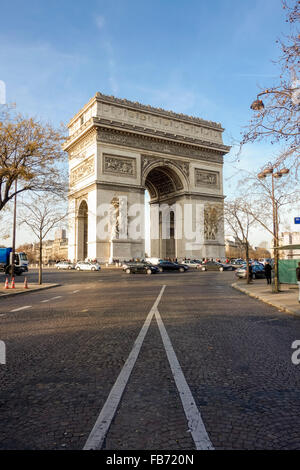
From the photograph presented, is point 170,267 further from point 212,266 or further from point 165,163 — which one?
point 165,163

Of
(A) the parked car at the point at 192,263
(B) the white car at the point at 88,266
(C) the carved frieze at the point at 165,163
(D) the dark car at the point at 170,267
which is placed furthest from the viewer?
(C) the carved frieze at the point at 165,163

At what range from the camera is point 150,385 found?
4.23 m

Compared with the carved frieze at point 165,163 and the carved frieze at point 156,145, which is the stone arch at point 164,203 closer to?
the carved frieze at point 165,163

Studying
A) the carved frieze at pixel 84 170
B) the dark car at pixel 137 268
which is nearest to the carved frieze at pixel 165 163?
the carved frieze at pixel 84 170

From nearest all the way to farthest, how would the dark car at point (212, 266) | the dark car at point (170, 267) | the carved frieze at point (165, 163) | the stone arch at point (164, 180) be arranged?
the dark car at point (170, 267) → the dark car at point (212, 266) → the carved frieze at point (165, 163) → the stone arch at point (164, 180)

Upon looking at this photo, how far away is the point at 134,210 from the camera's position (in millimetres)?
50812

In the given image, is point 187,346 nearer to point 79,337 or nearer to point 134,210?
point 79,337

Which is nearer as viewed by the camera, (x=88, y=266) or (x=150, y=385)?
(x=150, y=385)

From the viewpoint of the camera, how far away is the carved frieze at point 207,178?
5850 cm

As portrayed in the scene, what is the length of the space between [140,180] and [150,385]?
162ft

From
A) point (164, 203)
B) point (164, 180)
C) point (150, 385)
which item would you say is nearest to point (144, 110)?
point (164, 180)

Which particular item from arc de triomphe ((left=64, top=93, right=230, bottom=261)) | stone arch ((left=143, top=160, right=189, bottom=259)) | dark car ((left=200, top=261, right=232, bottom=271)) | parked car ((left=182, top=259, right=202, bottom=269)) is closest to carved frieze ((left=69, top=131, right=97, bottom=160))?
arc de triomphe ((left=64, top=93, right=230, bottom=261))

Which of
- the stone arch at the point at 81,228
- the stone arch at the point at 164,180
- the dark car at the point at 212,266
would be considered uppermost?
the stone arch at the point at 164,180

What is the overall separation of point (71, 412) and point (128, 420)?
0.58 metres
